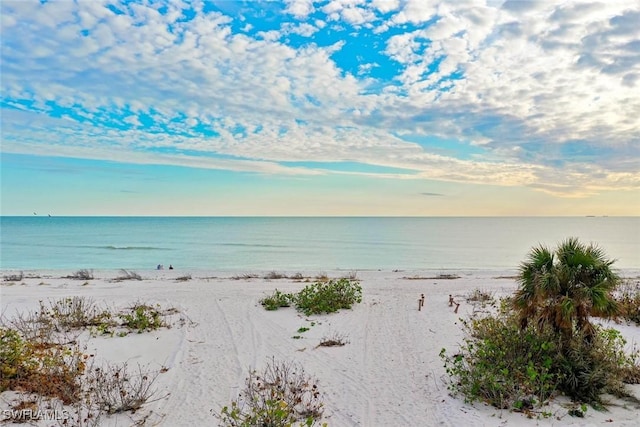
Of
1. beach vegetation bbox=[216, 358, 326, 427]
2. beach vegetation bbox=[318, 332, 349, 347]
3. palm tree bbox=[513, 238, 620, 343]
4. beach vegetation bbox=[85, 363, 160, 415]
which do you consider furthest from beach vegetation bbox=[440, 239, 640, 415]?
beach vegetation bbox=[85, 363, 160, 415]

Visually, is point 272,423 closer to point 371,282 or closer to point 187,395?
point 187,395

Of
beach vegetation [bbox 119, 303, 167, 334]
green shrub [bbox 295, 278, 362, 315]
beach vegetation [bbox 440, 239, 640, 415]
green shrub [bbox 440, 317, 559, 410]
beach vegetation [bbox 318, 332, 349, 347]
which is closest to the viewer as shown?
green shrub [bbox 440, 317, 559, 410]

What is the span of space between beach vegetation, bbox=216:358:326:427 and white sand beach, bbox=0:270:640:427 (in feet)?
0.69

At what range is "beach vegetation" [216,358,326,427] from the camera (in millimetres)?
5246

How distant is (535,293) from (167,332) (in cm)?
830

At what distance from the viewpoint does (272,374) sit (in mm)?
7352

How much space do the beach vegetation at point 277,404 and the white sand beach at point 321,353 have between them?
21 centimetres

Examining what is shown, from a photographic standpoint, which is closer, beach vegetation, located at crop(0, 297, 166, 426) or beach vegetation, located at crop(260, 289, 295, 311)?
beach vegetation, located at crop(0, 297, 166, 426)

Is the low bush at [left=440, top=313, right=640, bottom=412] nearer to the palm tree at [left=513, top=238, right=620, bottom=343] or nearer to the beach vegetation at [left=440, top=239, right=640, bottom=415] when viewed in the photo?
the beach vegetation at [left=440, top=239, right=640, bottom=415]

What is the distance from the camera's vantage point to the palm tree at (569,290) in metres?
6.20

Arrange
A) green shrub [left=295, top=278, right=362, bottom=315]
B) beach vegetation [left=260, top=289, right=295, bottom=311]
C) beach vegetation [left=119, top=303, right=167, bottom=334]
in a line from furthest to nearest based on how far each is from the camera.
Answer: beach vegetation [left=260, top=289, right=295, bottom=311] → green shrub [left=295, top=278, right=362, bottom=315] → beach vegetation [left=119, top=303, right=167, bottom=334]

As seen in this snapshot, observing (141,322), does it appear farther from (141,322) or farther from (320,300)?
(320,300)

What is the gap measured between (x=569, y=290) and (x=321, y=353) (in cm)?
494

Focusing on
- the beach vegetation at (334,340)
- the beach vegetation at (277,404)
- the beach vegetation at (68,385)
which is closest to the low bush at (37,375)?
the beach vegetation at (68,385)
